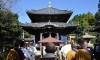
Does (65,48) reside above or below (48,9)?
below

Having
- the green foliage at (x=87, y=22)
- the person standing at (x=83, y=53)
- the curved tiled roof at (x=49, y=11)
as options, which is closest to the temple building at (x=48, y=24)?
the curved tiled roof at (x=49, y=11)

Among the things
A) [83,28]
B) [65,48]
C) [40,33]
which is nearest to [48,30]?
[40,33]

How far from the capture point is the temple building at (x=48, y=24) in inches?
1257

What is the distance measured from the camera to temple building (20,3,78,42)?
31922 millimetres

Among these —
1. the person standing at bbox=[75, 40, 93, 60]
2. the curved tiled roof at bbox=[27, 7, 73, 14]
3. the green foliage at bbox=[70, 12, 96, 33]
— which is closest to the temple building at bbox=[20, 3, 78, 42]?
the curved tiled roof at bbox=[27, 7, 73, 14]

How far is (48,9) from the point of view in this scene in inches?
1364

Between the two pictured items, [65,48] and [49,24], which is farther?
[49,24]

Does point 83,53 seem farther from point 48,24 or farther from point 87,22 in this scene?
point 87,22

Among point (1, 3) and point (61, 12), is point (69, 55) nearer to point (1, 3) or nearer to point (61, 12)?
point (1, 3)

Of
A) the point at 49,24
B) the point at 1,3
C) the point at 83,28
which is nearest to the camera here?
the point at 1,3

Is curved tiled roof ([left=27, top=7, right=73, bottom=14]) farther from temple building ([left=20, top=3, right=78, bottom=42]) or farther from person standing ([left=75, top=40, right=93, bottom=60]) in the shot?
person standing ([left=75, top=40, right=93, bottom=60])

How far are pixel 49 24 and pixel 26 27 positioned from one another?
11.6 ft

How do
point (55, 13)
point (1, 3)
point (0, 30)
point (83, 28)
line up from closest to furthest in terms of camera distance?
1. point (1, 3)
2. point (55, 13)
3. point (0, 30)
4. point (83, 28)

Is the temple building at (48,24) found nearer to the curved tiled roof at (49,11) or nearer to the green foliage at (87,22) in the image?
the curved tiled roof at (49,11)
